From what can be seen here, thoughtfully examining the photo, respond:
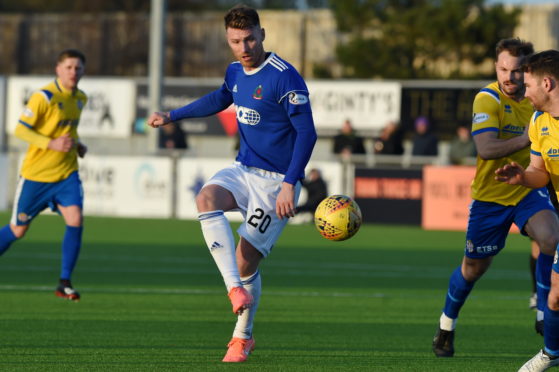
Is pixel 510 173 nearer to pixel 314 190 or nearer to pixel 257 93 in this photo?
pixel 257 93

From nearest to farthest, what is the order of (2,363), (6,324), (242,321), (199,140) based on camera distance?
1. (2,363)
2. (242,321)
3. (6,324)
4. (199,140)

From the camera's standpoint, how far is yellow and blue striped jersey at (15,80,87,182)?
11.1 metres

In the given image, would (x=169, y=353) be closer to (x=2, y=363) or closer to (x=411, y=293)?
(x=2, y=363)

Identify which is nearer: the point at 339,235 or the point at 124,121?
the point at 339,235

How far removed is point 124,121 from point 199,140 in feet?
7.22

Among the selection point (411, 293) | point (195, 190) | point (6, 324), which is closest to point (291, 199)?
point (6, 324)

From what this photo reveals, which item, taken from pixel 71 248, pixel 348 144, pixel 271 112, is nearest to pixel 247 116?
pixel 271 112

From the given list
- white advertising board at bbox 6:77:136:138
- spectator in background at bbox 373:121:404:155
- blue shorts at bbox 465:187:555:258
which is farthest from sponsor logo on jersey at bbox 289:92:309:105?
white advertising board at bbox 6:77:136:138

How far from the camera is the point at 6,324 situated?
29.7ft

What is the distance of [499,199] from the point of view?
329 inches

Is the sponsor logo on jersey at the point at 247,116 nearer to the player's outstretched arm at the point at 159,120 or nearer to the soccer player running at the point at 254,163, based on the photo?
the soccer player running at the point at 254,163

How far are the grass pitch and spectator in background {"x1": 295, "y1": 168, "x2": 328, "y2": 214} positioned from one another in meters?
4.72

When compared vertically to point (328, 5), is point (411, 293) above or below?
below

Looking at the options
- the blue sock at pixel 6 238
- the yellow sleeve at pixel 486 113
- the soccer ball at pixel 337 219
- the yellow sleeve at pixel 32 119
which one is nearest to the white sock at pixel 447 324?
the soccer ball at pixel 337 219
